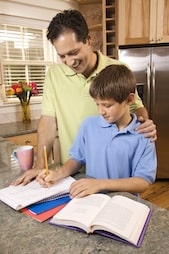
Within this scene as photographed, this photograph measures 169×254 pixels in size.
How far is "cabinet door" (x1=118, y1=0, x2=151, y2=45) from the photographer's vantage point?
269cm

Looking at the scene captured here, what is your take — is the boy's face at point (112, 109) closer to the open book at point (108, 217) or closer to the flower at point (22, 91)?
the open book at point (108, 217)

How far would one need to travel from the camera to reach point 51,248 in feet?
1.94

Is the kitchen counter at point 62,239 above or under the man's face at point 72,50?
under

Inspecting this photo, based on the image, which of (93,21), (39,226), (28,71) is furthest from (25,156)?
(93,21)

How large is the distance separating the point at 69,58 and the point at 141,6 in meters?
1.98

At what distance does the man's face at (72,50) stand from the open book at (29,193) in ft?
1.97

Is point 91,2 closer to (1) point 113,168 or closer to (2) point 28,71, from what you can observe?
(2) point 28,71

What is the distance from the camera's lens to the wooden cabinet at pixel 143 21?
266 cm

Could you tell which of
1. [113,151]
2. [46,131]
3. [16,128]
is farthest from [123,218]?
[16,128]

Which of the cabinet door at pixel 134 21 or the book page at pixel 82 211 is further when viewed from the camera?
the cabinet door at pixel 134 21

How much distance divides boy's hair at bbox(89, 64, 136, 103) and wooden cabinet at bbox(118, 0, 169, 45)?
1987 mm

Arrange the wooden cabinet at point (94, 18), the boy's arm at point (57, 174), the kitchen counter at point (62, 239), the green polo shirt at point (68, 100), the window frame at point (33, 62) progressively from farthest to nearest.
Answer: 1. the wooden cabinet at point (94, 18)
2. the window frame at point (33, 62)
3. the green polo shirt at point (68, 100)
4. the boy's arm at point (57, 174)
5. the kitchen counter at point (62, 239)

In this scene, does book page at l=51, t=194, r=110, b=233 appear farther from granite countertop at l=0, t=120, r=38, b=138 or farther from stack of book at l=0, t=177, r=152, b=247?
granite countertop at l=0, t=120, r=38, b=138

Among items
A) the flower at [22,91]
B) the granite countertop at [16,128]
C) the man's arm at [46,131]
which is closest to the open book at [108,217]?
the man's arm at [46,131]
